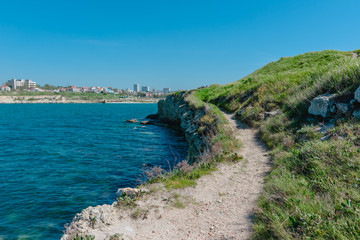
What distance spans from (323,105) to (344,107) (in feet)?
2.94

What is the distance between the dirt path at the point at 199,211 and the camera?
5.11m

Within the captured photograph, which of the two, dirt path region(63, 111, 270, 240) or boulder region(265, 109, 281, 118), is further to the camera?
boulder region(265, 109, 281, 118)

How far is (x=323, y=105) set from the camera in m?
9.62

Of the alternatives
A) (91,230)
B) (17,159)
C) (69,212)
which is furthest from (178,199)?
(17,159)

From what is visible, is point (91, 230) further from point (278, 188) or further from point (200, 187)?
point (278, 188)

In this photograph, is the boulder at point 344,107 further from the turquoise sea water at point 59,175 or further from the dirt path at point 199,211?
the turquoise sea water at point 59,175

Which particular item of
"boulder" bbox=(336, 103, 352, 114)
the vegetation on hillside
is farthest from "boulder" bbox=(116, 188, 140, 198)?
"boulder" bbox=(336, 103, 352, 114)

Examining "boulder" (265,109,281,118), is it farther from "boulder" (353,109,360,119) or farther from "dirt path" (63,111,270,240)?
"dirt path" (63,111,270,240)

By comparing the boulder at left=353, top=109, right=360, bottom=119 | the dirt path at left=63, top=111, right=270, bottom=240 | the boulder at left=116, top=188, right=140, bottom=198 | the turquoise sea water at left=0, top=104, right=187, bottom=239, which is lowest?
the turquoise sea water at left=0, top=104, right=187, bottom=239

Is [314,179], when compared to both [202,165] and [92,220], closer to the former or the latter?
[202,165]

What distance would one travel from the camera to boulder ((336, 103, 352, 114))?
340 inches

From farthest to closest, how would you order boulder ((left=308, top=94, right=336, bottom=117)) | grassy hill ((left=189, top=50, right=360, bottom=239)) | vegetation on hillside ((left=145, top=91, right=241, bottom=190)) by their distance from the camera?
boulder ((left=308, top=94, right=336, bottom=117)) < vegetation on hillside ((left=145, top=91, right=241, bottom=190)) < grassy hill ((left=189, top=50, right=360, bottom=239))

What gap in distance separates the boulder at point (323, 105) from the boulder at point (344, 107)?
14.1 inches

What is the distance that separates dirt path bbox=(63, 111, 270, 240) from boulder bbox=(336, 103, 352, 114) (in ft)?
13.8
